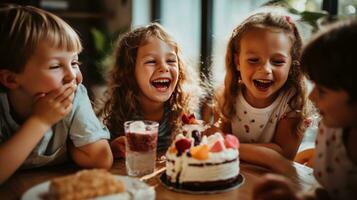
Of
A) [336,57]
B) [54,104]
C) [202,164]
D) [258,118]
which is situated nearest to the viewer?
[336,57]

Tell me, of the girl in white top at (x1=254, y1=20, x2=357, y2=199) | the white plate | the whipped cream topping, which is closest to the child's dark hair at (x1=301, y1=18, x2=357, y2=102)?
the girl in white top at (x1=254, y1=20, x2=357, y2=199)

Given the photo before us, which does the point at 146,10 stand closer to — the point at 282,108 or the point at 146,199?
the point at 282,108

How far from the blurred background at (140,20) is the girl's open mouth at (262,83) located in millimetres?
1068

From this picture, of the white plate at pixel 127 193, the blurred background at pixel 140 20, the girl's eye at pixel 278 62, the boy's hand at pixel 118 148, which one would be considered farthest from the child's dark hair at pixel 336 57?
the blurred background at pixel 140 20

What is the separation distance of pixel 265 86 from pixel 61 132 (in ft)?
2.26

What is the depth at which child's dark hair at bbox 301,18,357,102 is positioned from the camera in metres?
0.84

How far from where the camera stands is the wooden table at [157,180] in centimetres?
104

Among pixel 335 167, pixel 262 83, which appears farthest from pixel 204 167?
pixel 262 83

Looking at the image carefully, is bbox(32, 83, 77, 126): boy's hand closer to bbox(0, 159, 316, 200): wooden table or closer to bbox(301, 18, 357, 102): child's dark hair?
bbox(0, 159, 316, 200): wooden table

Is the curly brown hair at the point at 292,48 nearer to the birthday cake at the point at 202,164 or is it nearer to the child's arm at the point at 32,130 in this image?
the birthday cake at the point at 202,164

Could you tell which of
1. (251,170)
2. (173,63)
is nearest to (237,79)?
(173,63)

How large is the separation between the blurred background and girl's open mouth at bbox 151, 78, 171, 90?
1.11m

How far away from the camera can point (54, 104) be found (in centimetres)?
119

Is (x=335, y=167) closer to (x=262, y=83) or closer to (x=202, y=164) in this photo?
(x=202, y=164)
